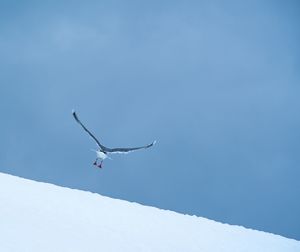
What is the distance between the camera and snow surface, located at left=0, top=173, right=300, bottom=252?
8.91 meters

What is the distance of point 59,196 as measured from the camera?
1397 centimetres

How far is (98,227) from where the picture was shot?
442 inches

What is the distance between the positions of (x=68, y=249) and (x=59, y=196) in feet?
18.6

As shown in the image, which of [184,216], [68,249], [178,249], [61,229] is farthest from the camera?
[184,216]

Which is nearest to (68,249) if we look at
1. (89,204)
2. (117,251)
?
(117,251)

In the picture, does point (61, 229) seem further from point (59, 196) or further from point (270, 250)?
point (270, 250)

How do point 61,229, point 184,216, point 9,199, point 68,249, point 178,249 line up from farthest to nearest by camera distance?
point 184,216
point 9,199
point 178,249
point 61,229
point 68,249

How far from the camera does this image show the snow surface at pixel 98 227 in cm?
891

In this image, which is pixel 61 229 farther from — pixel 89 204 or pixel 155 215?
pixel 155 215

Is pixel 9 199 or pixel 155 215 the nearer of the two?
pixel 9 199

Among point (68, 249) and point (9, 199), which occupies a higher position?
point (9, 199)

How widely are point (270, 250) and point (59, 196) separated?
7.36 m

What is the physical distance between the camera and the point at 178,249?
35.1ft

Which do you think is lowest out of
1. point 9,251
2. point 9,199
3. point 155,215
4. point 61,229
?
point 9,251
